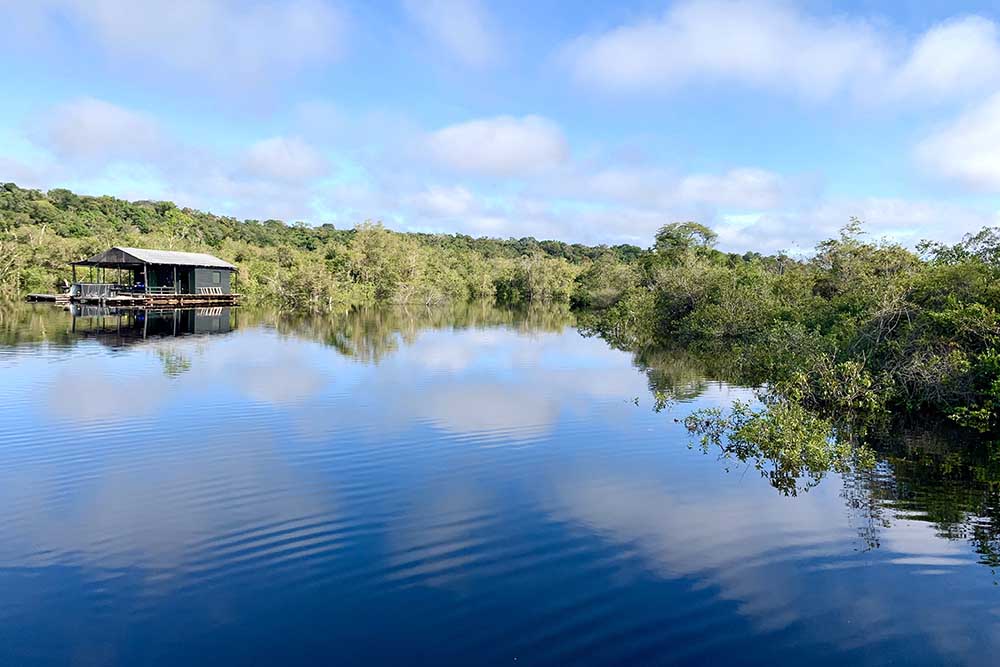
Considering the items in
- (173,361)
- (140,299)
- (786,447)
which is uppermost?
(140,299)

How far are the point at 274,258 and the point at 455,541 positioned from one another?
6804 cm

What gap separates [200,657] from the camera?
574cm

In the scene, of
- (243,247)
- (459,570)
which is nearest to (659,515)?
(459,570)

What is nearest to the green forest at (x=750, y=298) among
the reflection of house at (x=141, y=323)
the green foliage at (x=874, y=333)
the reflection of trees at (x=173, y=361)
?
the green foliage at (x=874, y=333)

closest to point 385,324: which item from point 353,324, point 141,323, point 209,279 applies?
point 353,324

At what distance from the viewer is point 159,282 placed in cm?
4875

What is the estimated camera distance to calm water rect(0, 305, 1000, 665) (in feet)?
19.9

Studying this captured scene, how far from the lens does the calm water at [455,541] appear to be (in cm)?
608

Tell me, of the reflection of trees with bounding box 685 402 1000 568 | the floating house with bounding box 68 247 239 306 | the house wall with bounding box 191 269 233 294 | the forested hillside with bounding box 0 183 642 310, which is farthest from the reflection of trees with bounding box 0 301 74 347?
the reflection of trees with bounding box 685 402 1000 568

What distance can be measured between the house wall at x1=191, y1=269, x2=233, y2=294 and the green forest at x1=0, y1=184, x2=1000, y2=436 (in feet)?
14.1

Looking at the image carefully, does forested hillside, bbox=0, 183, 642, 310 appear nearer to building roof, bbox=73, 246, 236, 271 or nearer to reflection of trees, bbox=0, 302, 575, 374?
reflection of trees, bbox=0, 302, 575, 374

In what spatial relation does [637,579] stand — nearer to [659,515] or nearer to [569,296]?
[659,515]

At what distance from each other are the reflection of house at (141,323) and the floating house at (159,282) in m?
1.59

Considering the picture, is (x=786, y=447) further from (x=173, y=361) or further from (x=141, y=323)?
(x=141, y=323)
